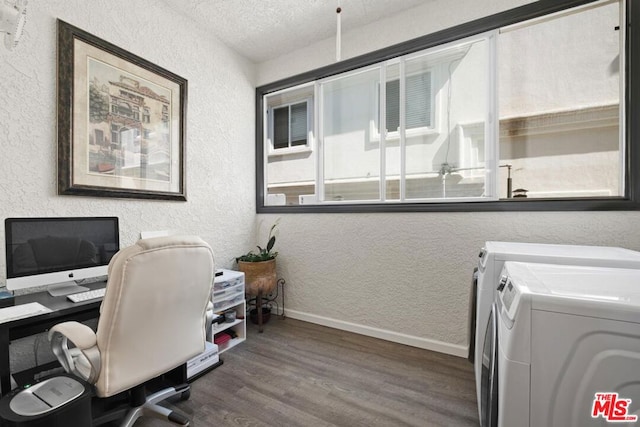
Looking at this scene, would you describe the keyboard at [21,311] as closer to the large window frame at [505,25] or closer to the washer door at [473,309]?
the large window frame at [505,25]

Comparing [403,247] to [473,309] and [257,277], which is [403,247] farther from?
[257,277]

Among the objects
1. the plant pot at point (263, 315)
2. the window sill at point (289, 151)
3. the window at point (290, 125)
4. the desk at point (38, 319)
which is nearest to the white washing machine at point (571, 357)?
the desk at point (38, 319)

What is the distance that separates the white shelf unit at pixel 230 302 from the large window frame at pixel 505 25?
0.95 meters

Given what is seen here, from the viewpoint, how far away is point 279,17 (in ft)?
8.04

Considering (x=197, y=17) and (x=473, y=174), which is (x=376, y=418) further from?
(x=197, y=17)

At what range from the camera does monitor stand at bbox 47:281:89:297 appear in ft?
5.20

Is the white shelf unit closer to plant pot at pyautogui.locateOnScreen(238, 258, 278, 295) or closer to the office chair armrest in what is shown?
plant pot at pyautogui.locateOnScreen(238, 258, 278, 295)

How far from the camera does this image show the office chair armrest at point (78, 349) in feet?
3.60

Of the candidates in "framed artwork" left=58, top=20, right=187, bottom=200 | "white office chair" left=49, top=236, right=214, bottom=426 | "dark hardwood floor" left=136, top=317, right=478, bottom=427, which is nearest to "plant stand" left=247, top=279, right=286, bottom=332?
"dark hardwood floor" left=136, top=317, right=478, bottom=427

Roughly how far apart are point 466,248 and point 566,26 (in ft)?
5.55

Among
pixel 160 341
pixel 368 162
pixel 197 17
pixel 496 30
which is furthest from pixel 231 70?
pixel 160 341

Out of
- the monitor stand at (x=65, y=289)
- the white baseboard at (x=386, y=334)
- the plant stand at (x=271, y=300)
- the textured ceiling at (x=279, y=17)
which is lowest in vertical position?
the white baseboard at (x=386, y=334)

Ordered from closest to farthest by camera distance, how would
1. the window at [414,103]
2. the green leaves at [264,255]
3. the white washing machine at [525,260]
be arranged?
the white washing machine at [525,260]
the window at [414,103]
the green leaves at [264,255]

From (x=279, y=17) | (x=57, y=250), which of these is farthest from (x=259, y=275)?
(x=279, y=17)
